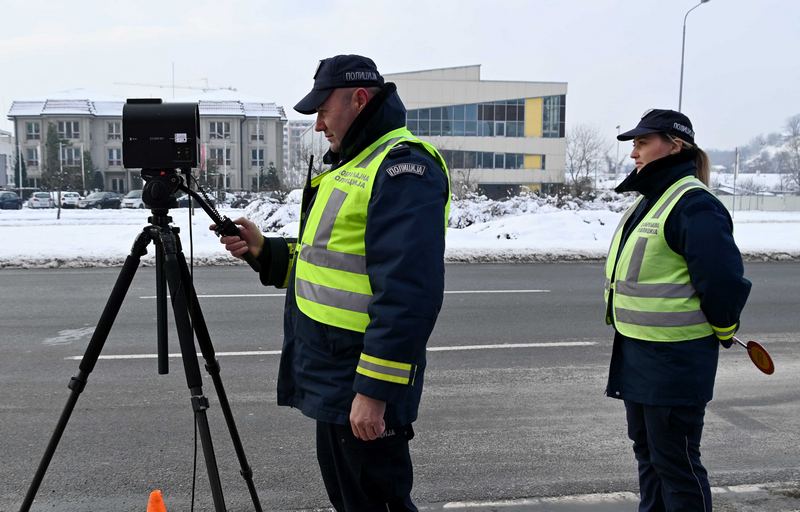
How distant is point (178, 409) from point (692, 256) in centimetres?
365

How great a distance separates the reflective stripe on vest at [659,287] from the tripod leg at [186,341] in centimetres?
172

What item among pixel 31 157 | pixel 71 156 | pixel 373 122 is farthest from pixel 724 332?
pixel 31 157

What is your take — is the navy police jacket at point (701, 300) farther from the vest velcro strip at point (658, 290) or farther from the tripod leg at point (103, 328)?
the tripod leg at point (103, 328)

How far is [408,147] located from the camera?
230 cm

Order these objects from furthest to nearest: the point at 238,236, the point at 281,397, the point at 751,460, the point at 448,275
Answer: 1. the point at 448,275
2. the point at 751,460
3. the point at 238,236
4. the point at 281,397

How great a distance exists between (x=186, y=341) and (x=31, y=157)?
86.7m

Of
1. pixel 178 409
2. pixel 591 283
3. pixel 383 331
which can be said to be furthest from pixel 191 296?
pixel 591 283

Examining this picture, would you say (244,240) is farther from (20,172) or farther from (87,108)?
(87,108)

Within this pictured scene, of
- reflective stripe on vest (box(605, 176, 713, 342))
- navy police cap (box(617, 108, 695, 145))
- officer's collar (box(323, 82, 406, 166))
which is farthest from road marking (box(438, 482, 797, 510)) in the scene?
officer's collar (box(323, 82, 406, 166))

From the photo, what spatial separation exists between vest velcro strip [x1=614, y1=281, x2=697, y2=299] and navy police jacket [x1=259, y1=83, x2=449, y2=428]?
3.67 feet

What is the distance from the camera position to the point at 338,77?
7.77 ft

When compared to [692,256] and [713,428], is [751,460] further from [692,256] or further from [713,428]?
[692,256]

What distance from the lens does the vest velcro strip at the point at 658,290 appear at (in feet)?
9.56

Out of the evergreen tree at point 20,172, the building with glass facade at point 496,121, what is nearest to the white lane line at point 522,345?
the building with glass facade at point 496,121
